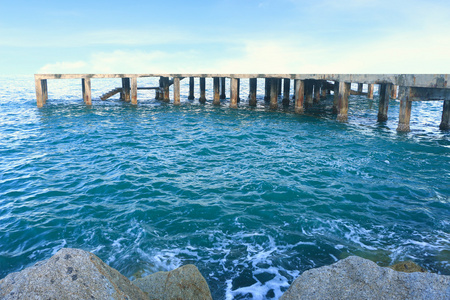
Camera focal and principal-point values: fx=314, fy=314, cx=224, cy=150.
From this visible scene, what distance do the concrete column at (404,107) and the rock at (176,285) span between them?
13.8 metres

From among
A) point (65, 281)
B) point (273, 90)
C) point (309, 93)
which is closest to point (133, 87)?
point (273, 90)

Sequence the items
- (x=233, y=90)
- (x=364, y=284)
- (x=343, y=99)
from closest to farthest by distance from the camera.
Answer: (x=364, y=284)
(x=343, y=99)
(x=233, y=90)

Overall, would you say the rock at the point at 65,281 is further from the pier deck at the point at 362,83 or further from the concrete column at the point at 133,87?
the concrete column at the point at 133,87

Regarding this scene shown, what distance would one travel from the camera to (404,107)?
14852mm

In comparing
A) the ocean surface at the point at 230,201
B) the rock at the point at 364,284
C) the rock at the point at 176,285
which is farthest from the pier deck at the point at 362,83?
the rock at the point at 176,285

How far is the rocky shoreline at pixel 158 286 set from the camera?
2732 millimetres

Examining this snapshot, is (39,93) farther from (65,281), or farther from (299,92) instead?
(65,281)

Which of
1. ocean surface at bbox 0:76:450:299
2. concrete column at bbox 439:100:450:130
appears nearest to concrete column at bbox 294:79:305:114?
ocean surface at bbox 0:76:450:299

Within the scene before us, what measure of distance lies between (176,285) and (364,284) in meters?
2.24

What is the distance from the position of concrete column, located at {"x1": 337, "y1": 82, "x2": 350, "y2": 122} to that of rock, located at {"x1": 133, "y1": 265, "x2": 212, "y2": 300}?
52.2 feet

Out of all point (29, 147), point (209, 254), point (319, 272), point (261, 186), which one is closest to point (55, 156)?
point (29, 147)

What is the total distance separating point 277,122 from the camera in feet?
62.8

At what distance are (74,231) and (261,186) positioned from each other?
486 centimetres

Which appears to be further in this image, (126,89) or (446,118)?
(126,89)
